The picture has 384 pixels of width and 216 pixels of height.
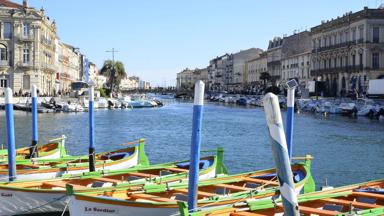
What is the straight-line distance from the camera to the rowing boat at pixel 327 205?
1216 cm

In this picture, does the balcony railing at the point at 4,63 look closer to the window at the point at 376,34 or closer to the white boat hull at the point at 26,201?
the window at the point at 376,34

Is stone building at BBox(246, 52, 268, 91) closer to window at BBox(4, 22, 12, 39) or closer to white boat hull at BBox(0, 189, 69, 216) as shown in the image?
window at BBox(4, 22, 12, 39)

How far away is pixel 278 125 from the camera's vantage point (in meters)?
6.41

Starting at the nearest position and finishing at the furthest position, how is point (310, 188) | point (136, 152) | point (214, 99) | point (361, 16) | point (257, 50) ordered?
point (310, 188) → point (136, 152) → point (361, 16) → point (214, 99) → point (257, 50)

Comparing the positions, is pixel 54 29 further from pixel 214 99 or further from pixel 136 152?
pixel 136 152

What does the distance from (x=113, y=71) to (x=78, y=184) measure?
115m

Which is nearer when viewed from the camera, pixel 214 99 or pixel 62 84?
pixel 62 84

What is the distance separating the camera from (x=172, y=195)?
1525cm

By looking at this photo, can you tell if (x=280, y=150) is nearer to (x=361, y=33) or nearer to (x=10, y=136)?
(x=10, y=136)

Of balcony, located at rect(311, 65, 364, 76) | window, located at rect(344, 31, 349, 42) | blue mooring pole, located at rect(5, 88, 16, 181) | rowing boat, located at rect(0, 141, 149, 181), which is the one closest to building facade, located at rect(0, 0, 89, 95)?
balcony, located at rect(311, 65, 364, 76)

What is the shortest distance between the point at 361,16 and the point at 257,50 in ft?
326

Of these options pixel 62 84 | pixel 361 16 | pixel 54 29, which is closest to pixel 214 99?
pixel 62 84

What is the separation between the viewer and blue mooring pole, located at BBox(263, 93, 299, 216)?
638cm

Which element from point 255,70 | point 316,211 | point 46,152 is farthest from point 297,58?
point 316,211
